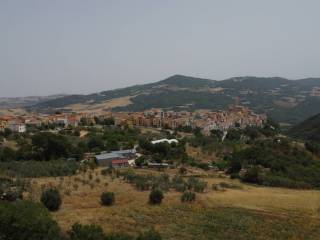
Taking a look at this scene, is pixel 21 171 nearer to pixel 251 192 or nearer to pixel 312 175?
pixel 251 192

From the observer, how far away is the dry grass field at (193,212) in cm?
1978

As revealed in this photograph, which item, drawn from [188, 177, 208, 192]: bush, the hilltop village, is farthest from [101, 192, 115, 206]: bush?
the hilltop village

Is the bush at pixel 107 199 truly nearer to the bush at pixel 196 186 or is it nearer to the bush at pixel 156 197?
the bush at pixel 156 197

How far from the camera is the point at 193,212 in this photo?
2305cm

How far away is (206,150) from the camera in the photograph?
184 feet

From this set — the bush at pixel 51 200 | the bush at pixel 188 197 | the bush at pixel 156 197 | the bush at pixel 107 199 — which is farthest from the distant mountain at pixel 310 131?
the bush at pixel 51 200

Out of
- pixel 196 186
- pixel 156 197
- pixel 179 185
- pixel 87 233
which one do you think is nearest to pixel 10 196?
pixel 87 233

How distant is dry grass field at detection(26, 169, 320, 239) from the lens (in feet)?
64.9

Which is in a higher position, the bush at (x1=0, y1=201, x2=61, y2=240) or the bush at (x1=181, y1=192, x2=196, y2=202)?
the bush at (x1=0, y1=201, x2=61, y2=240)

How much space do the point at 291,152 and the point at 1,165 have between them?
39090mm

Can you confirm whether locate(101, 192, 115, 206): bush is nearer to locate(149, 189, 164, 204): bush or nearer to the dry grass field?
the dry grass field

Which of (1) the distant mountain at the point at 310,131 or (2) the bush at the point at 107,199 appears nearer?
(2) the bush at the point at 107,199

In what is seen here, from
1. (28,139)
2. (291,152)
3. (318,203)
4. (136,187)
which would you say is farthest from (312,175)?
(28,139)

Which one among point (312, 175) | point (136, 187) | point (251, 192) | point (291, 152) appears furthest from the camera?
point (291, 152)
